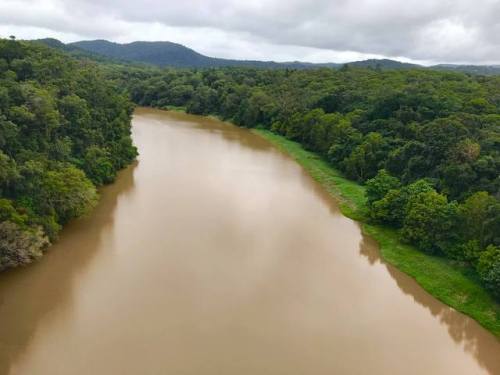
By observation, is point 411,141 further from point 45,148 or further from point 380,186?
point 45,148

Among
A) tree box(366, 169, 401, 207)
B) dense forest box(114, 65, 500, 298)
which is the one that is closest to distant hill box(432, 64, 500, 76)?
dense forest box(114, 65, 500, 298)

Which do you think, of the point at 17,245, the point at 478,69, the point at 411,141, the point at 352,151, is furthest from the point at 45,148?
the point at 478,69

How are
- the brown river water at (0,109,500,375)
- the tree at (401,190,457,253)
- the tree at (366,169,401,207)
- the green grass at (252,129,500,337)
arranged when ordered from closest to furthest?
the brown river water at (0,109,500,375), the green grass at (252,129,500,337), the tree at (401,190,457,253), the tree at (366,169,401,207)

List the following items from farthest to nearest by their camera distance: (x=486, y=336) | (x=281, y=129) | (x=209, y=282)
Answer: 1. (x=281, y=129)
2. (x=209, y=282)
3. (x=486, y=336)

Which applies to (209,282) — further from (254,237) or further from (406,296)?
(406,296)

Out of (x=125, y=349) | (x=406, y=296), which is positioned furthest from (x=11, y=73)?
(x=406, y=296)

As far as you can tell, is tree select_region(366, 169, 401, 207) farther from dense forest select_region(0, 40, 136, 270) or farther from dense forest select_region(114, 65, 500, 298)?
dense forest select_region(0, 40, 136, 270)

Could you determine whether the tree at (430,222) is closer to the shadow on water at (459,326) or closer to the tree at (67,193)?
the shadow on water at (459,326)
